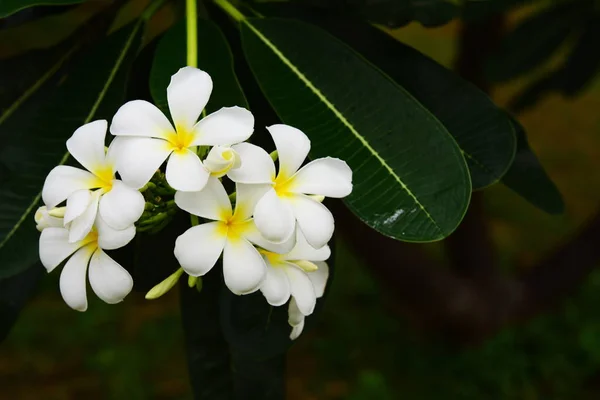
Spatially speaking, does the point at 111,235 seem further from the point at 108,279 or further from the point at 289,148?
the point at 289,148

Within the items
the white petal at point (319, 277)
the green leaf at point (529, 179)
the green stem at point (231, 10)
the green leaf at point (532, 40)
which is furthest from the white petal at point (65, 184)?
the green leaf at point (532, 40)

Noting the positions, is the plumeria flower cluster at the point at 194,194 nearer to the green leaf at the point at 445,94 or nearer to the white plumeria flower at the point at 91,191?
the white plumeria flower at the point at 91,191

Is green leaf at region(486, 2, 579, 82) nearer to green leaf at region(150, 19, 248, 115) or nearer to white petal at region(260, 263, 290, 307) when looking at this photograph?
green leaf at region(150, 19, 248, 115)

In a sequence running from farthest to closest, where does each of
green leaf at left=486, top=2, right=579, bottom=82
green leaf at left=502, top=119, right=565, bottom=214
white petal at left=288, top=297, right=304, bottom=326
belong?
green leaf at left=486, top=2, right=579, bottom=82, green leaf at left=502, top=119, right=565, bottom=214, white petal at left=288, top=297, right=304, bottom=326

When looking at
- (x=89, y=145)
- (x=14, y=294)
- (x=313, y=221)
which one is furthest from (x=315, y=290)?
(x=14, y=294)

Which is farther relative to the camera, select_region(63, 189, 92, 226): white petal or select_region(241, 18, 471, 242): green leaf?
select_region(241, 18, 471, 242): green leaf

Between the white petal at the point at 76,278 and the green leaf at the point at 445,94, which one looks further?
the green leaf at the point at 445,94

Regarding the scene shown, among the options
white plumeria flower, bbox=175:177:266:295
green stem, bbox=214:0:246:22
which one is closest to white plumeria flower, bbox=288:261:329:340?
white plumeria flower, bbox=175:177:266:295
